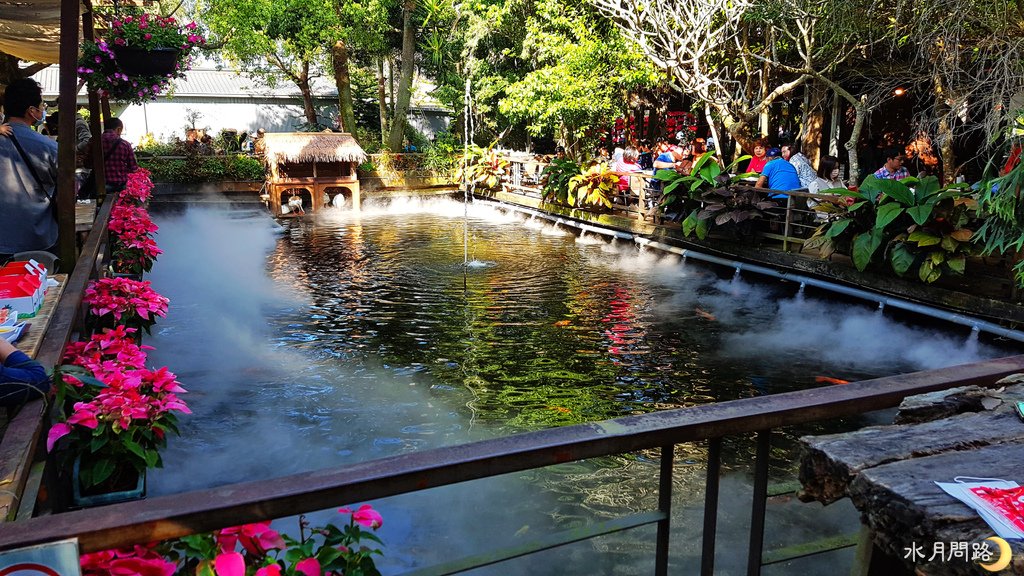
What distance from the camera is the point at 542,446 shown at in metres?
1.69

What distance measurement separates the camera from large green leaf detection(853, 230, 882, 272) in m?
8.48

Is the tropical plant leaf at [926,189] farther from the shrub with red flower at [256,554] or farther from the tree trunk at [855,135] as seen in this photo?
the shrub with red flower at [256,554]

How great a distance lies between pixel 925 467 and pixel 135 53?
709cm

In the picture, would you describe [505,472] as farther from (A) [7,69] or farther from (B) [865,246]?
(A) [7,69]

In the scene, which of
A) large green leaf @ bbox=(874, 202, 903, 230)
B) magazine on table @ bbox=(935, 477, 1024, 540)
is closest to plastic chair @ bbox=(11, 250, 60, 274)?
magazine on table @ bbox=(935, 477, 1024, 540)

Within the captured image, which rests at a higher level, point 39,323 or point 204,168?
point 204,168

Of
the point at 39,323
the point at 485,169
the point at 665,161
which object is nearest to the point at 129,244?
the point at 39,323

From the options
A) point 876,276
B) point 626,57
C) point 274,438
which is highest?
point 626,57

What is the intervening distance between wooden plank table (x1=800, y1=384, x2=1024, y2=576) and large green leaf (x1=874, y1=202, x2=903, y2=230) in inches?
255

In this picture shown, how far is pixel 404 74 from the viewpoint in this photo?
75.7 feet

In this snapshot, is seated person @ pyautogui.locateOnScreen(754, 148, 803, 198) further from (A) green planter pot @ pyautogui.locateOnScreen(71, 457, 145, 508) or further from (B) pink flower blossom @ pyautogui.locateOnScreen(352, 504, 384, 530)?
(B) pink flower blossom @ pyautogui.locateOnScreen(352, 504, 384, 530)

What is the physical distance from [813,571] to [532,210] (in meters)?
13.4

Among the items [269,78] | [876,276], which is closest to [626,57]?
[876,276]

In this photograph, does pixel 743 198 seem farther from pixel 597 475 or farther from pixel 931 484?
pixel 931 484
